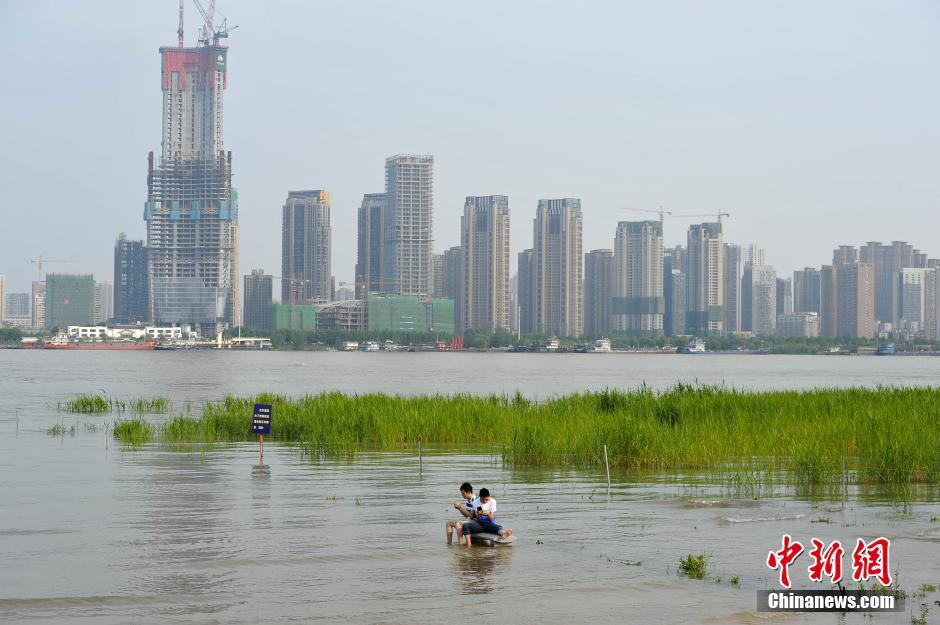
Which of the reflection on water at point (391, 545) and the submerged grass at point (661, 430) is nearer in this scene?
the reflection on water at point (391, 545)

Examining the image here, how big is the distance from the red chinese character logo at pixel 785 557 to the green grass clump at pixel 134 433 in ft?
84.2

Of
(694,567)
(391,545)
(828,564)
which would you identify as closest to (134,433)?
(391,545)

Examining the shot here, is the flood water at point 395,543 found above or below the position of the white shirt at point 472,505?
below

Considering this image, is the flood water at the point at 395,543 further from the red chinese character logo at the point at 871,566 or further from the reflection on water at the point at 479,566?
the red chinese character logo at the point at 871,566

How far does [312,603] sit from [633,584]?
15.3ft

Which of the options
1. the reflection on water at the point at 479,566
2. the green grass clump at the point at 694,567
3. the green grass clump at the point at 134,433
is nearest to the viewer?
the reflection on water at the point at 479,566

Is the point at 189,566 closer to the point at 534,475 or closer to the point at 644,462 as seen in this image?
the point at 534,475

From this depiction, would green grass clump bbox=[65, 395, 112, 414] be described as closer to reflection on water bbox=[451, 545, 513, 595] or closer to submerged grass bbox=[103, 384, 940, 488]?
submerged grass bbox=[103, 384, 940, 488]

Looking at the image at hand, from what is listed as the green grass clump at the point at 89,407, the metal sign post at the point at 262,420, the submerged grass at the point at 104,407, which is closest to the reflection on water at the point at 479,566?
the metal sign post at the point at 262,420

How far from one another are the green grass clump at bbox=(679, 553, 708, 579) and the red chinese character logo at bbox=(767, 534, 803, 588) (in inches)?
38.7

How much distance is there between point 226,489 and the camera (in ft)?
86.0

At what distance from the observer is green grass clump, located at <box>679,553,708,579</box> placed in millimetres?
16844

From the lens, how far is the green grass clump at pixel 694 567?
55.3 ft

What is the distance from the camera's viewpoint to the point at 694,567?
17.0m
